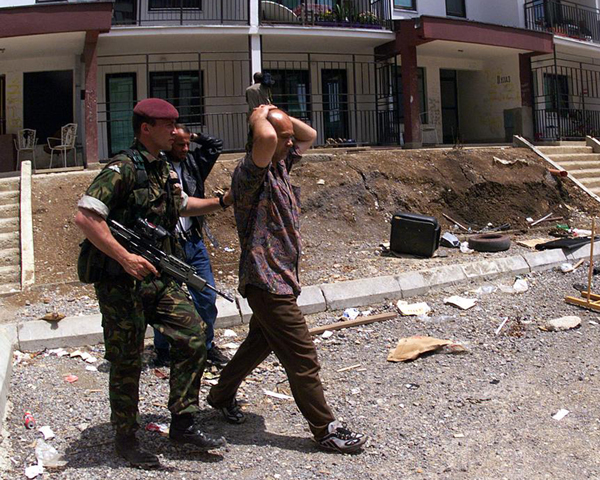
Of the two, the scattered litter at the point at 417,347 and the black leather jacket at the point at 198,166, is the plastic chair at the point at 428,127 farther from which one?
the black leather jacket at the point at 198,166

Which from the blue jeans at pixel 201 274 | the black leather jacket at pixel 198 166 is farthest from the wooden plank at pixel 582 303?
the black leather jacket at pixel 198 166

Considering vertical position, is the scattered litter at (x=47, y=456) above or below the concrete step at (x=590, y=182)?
below

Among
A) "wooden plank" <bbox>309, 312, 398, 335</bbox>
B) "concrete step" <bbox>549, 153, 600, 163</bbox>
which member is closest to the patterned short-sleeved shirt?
"wooden plank" <bbox>309, 312, 398, 335</bbox>

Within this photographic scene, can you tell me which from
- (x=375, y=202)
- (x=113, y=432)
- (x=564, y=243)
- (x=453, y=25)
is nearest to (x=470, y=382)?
(x=113, y=432)

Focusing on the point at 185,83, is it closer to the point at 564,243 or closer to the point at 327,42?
the point at 327,42

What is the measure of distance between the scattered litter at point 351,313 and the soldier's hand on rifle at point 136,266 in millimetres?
3177

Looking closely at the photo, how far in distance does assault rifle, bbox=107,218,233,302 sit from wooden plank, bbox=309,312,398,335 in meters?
2.35

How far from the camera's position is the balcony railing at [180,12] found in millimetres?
14250

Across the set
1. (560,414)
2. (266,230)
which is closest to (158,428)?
(266,230)

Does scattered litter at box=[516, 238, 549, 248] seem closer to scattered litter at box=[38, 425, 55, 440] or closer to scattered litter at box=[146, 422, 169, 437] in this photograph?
scattered litter at box=[146, 422, 169, 437]

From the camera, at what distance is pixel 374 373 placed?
4.45 m

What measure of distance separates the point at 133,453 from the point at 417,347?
8.32 ft

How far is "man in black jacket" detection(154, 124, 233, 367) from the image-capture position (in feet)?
14.1

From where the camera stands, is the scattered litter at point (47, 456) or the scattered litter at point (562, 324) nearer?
the scattered litter at point (47, 456)
